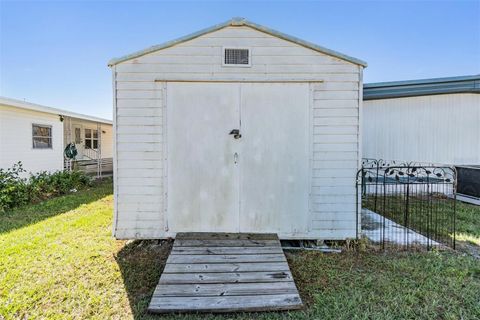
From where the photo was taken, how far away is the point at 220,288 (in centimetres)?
239

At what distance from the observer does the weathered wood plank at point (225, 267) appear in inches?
105

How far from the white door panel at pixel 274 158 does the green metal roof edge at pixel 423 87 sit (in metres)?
4.16

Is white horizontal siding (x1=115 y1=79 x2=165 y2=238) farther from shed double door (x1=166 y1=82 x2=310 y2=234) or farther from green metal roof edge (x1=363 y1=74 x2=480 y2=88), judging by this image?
green metal roof edge (x1=363 y1=74 x2=480 y2=88)

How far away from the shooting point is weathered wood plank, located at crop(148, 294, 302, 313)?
215 cm

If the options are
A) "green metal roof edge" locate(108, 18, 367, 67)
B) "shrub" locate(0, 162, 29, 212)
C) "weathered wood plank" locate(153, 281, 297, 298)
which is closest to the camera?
"weathered wood plank" locate(153, 281, 297, 298)

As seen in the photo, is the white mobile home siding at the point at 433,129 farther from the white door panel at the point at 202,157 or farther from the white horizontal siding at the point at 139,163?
the white horizontal siding at the point at 139,163

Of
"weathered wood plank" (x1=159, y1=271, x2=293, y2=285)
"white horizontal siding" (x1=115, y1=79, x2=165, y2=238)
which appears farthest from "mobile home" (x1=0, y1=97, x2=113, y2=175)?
"weathered wood plank" (x1=159, y1=271, x2=293, y2=285)

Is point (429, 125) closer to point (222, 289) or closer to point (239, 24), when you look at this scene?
point (239, 24)

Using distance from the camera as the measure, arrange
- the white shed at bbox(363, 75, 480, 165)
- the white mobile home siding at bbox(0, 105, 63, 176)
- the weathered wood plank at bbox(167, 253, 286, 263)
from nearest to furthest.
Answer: the weathered wood plank at bbox(167, 253, 286, 263)
the white shed at bbox(363, 75, 480, 165)
the white mobile home siding at bbox(0, 105, 63, 176)

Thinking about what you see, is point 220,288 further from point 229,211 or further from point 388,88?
point 388,88

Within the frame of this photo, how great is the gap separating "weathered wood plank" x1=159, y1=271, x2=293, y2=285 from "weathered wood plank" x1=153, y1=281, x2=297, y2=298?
0.19 ft

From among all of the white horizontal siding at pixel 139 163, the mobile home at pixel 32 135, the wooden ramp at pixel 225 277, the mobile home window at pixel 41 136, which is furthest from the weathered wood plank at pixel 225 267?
the mobile home window at pixel 41 136

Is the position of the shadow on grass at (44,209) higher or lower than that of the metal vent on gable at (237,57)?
lower

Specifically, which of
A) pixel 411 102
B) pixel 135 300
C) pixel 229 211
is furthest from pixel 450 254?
pixel 411 102
